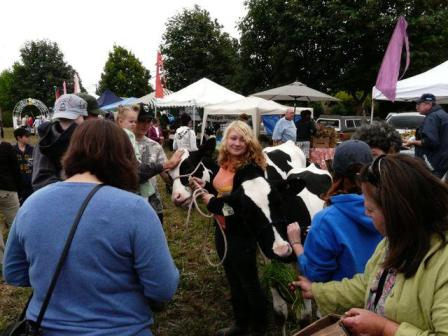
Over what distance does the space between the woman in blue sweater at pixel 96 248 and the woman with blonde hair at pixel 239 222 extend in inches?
57.2

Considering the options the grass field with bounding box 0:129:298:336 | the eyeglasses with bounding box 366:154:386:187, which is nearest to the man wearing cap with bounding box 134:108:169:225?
the grass field with bounding box 0:129:298:336

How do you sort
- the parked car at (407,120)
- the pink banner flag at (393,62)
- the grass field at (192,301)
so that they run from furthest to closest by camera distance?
1. the parked car at (407,120)
2. the pink banner flag at (393,62)
3. the grass field at (192,301)

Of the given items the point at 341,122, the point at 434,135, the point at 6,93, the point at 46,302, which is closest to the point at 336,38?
the point at 341,122

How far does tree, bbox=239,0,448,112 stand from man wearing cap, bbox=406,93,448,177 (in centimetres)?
1722

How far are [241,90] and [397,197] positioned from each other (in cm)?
2722

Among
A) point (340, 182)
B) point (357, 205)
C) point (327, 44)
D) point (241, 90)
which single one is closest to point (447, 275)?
point (357, 205)

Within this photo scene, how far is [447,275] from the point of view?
1199 millimetres

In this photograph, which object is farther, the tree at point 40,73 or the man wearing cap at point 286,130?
the tree at point 40,73

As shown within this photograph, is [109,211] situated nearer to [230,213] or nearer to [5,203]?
[230,213]

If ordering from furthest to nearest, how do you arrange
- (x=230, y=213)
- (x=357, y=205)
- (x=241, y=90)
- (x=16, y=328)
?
1. (x=241, y=90)
2. (x=230, y=213)
3. (x=357, y=205)
4. (x=16, y=328)

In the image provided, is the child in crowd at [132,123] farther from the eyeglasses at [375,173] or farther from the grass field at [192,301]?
the eyeglasses at [375,173]

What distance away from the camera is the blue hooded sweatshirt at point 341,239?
1.92m

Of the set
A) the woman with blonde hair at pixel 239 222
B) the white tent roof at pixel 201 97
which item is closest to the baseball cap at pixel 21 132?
the woman with blonde hair at pixel 239 222

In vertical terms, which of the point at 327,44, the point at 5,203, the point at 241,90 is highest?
the point at 327,44
